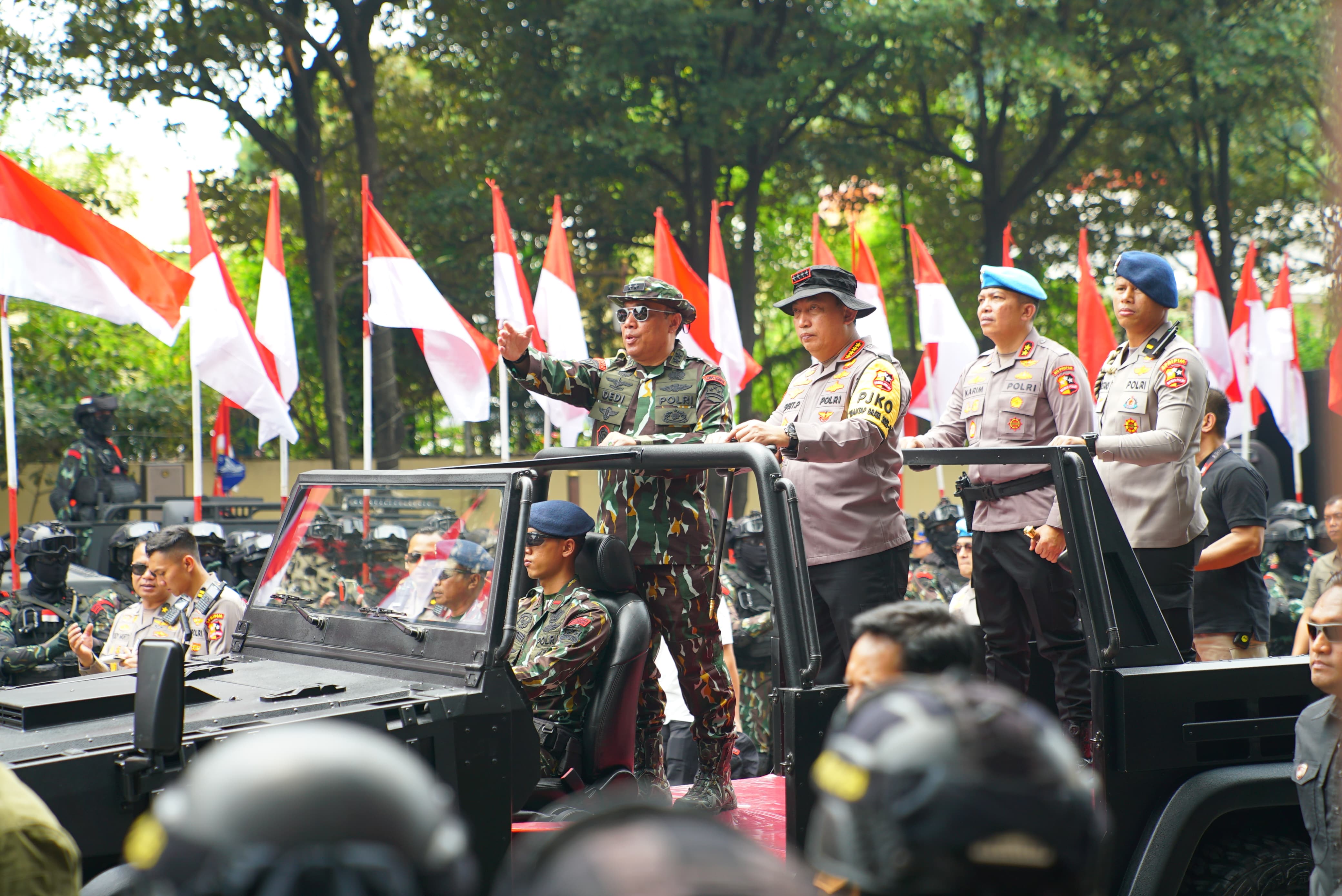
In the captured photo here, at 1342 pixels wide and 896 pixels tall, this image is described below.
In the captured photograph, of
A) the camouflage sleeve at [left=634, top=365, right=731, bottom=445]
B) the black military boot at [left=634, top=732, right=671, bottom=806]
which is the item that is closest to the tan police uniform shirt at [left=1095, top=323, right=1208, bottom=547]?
the camouflage sleeve at [left=634, top=365, right=731, bottom=445]

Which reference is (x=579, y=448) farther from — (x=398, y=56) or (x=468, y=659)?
(x=398, y=56)

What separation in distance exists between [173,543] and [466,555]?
3241mm

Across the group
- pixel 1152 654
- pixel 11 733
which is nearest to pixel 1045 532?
pixel 1152 654

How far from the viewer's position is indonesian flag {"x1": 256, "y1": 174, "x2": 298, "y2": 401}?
1049 centimetres

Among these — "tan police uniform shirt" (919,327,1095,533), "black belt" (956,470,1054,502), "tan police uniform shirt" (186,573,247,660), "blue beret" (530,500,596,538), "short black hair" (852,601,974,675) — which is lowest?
"tan police uniform shirt" (186,573,247,660)

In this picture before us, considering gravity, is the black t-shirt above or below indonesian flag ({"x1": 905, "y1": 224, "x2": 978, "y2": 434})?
below

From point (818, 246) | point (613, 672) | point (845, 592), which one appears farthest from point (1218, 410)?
point (818, 246)

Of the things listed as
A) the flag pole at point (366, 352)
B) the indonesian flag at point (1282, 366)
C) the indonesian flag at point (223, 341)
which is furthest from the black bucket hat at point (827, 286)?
the indonesian flag at point (1282, 366)

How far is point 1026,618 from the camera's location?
4145 mm

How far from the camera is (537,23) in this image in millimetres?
19391

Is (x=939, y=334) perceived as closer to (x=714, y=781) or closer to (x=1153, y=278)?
(x=1153, y=278)

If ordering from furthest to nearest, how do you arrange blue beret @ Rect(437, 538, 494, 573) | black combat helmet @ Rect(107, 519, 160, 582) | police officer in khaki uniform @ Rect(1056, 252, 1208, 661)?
black combat helmet @ Rect(107, 519, 160, 582) < police officer in khaki uniform @ Rect(1056, 252, 1208, 661) < blue beret @ Rect(437, 538, 494, 573)

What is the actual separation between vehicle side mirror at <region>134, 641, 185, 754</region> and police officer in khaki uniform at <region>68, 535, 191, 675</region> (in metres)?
3.22

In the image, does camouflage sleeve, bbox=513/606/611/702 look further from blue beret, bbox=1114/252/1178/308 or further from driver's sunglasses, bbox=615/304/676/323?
blue beret, bbox=1114/252/1178/308
